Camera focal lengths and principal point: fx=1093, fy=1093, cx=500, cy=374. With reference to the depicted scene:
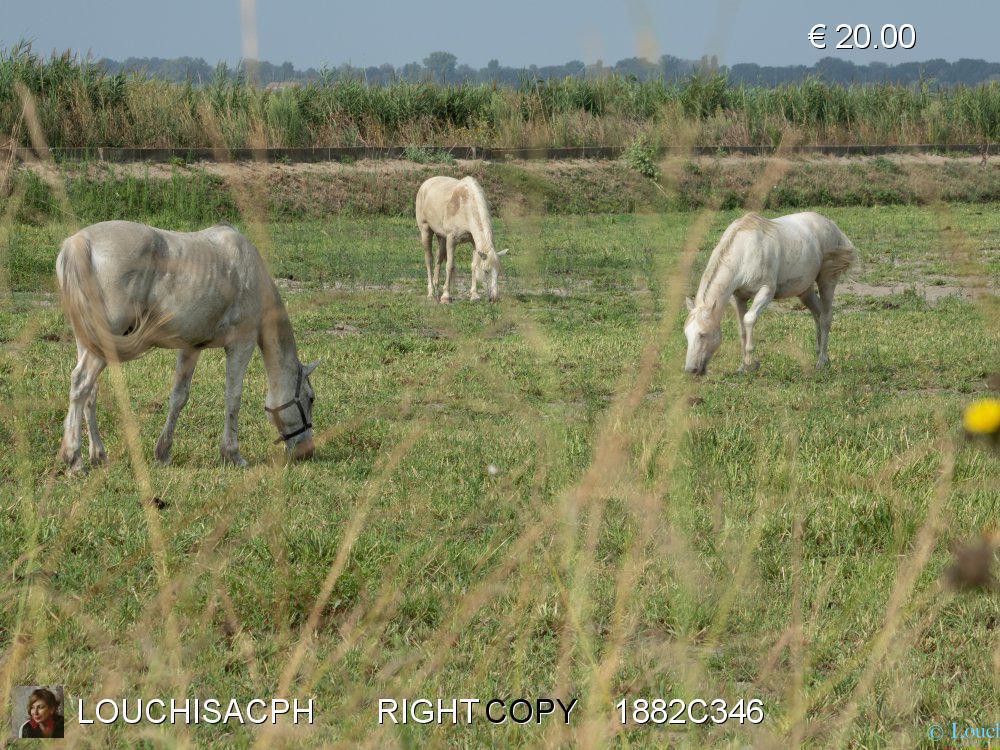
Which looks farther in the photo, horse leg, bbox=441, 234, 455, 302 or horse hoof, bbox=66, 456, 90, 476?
horse leg, bbox=441, 234, 455, 302

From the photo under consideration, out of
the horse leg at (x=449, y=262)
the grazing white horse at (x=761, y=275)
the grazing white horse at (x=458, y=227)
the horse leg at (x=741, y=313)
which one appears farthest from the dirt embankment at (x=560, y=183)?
the horse leg at (x=741, y=313)

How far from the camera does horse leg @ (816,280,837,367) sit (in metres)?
10.5

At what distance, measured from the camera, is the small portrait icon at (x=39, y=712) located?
3.01 meters

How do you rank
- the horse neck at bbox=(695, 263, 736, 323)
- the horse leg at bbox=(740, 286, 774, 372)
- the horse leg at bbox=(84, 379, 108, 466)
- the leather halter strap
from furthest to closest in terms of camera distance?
the horse leg at bbox=(740, 286, 774, 372) < the horse neck at bbox=(695, 263, 736, 323) < the leather halter strap < the horse leg at bbox=(84, 379, 108, 466)

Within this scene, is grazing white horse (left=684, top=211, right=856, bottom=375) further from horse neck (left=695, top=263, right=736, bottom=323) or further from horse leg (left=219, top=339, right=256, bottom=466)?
horse leg (left=219, top=339, right=256, bottom=466)

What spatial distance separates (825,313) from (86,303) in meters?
7.25

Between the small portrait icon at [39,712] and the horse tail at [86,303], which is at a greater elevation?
the horse tail at [86,303]

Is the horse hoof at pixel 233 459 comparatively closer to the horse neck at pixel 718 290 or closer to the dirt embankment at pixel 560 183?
the horse neck at pixel 718 290

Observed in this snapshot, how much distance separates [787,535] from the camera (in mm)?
4957

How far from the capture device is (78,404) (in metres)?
6.15

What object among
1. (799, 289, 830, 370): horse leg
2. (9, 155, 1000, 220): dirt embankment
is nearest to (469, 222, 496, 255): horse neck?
(9, 155, 1000, 220): dirt embankment

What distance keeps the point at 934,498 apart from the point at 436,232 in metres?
10.9

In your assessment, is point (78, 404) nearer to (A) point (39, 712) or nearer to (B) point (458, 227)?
(A) point (39, 712)

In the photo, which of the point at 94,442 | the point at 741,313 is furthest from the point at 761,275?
the point at 94,442
